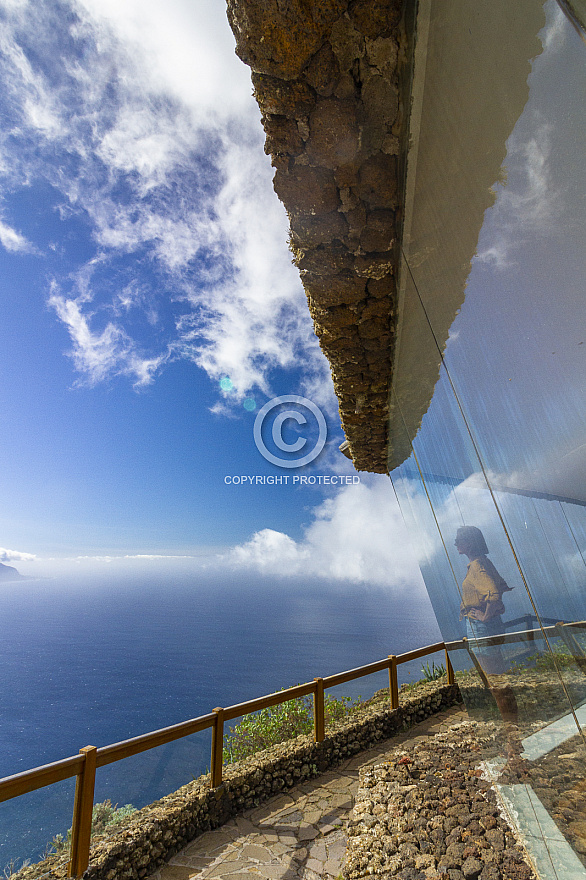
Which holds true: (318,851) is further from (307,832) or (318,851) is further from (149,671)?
(149,671)

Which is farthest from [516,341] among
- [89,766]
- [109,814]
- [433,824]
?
[109,814]

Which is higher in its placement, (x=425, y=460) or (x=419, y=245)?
(x=419, y=245)

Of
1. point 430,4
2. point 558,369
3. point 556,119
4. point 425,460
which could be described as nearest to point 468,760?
point 425,460

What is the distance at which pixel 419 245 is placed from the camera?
1657mm

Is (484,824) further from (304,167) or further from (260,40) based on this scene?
(260,40)

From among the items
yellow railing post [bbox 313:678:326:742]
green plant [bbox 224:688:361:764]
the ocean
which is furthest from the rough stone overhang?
green plant [bbox 224:688:361:764]

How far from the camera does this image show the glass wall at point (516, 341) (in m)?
0.74

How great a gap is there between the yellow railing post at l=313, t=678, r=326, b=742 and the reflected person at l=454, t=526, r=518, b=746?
8.79ft

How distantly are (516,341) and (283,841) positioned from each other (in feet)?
13.0

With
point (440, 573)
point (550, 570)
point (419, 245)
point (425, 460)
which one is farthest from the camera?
point (440, 573)

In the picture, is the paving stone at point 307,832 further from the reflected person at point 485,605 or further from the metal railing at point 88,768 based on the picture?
the reflected person at point 485,605

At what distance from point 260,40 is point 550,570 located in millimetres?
1672

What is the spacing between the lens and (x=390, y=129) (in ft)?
4.62

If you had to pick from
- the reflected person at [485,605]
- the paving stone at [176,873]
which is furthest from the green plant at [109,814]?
the reflected person at [485,605]
